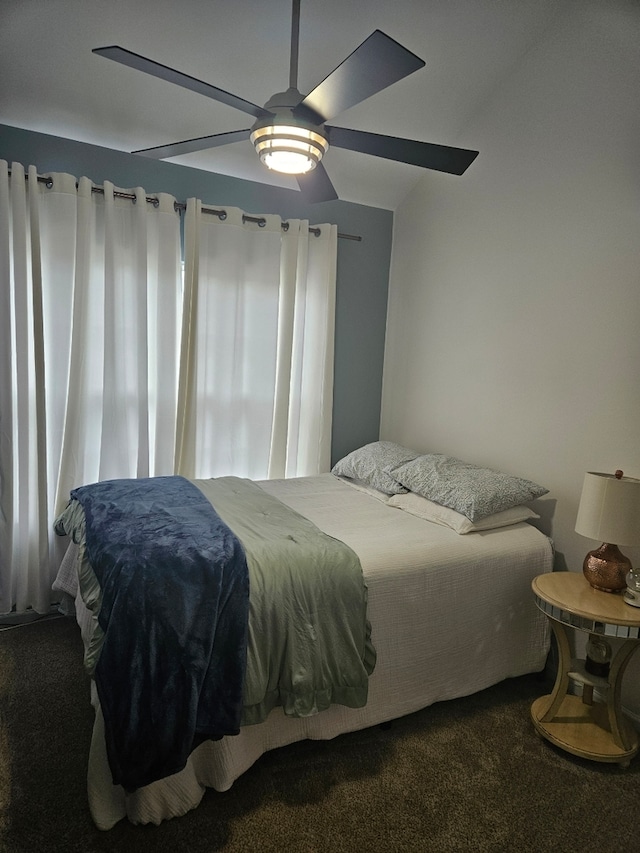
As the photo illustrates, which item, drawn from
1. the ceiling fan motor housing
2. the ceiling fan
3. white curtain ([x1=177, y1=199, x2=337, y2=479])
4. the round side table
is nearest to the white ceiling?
white curtain ([x1=177, y1=199, x2=337, y2=479])

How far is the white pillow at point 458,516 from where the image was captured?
2.38 m

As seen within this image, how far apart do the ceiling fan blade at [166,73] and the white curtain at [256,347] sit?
1.41 metres

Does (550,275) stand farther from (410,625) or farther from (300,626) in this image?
(300,626)

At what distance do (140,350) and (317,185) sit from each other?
1373 millimetres

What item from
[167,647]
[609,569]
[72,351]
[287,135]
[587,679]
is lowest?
[587,679]

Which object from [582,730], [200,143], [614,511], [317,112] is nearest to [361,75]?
[317,112]

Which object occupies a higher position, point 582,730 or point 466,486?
point 466,486

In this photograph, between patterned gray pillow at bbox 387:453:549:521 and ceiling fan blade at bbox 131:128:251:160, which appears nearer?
ceiling fan blade at bbox 131:128:251:160

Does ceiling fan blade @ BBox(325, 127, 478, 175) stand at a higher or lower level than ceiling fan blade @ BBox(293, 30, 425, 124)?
lower

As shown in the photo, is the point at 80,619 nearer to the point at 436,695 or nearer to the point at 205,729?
the point at 205,729

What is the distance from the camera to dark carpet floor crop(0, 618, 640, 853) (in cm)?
157

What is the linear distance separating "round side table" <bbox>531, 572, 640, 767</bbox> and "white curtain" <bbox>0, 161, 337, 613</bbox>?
1898 mm

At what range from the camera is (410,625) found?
6.72 feet

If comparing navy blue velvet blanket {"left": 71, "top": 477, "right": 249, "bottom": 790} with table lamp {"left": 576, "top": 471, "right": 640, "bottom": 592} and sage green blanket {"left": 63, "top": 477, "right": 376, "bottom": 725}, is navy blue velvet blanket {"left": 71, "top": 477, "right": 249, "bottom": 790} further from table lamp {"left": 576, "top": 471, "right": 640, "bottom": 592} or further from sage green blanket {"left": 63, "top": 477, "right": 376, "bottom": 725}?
table lamp {"left": 576, "top": 471, "right": 640, "bottom": 592}
